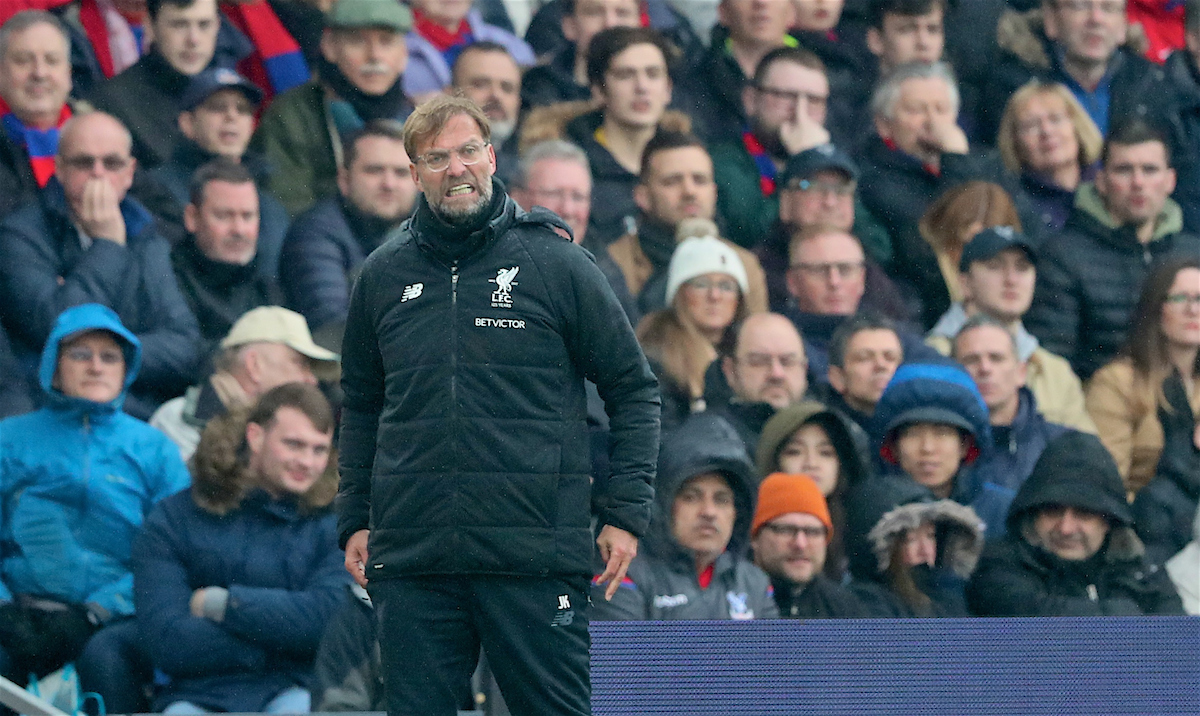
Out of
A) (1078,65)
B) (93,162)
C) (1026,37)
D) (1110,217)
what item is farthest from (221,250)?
(1078,65)

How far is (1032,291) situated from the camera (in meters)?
7.14

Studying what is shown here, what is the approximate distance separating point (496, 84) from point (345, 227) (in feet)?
2.80

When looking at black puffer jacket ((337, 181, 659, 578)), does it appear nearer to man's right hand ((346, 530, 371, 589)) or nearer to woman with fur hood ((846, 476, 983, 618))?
man's right hand ((346, 530, 371, 589))

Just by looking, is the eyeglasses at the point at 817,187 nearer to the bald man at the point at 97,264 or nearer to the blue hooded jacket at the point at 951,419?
the blue hooded jacket at the point at 951,419

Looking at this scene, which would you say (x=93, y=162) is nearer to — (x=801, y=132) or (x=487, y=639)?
(x=801, y=132)

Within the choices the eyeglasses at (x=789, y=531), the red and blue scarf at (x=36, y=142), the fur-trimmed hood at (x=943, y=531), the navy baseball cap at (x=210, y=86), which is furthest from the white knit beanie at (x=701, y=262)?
the red and blue scarf at (x=36, y=142)

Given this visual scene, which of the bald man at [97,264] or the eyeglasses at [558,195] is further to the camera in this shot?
the eyeglasses at [558,195]

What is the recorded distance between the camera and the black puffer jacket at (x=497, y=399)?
11.5ft

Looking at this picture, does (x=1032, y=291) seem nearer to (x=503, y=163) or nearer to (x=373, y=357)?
(x=503, y=163)

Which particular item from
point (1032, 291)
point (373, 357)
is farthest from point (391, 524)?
point (1032, 291)

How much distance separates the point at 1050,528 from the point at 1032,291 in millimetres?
1128

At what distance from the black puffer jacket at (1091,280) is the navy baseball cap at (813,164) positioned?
0.92 m

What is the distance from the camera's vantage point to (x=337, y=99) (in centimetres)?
683

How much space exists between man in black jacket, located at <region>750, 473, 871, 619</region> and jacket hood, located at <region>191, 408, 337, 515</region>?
1566 mm
